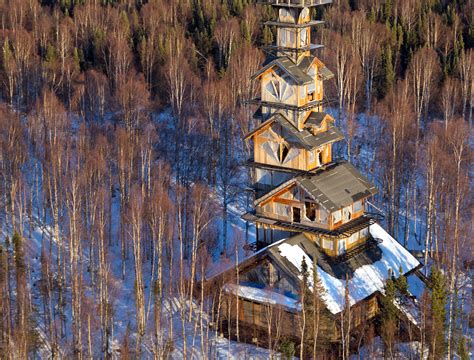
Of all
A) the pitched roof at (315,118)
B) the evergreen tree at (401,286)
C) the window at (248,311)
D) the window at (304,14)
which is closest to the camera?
the evergreen tree at (401,286)

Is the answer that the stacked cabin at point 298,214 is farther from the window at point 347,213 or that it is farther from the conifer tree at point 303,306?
the conifer tree at point 303,306

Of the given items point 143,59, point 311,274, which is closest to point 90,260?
point 311,274

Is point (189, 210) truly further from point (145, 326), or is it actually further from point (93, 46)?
point (93, 46)

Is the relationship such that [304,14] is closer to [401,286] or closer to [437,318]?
[401,286]

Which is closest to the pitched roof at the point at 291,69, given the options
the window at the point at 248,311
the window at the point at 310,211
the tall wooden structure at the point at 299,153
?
the tall wooden structure at the point at 299,153

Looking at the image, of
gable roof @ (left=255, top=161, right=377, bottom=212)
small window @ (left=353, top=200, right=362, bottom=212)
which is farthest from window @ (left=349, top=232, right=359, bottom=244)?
gable roof @ (left=255, top=161, right=377, bottom=212)

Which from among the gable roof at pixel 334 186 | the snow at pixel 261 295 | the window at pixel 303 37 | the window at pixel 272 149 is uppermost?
the window at pixel 303 37

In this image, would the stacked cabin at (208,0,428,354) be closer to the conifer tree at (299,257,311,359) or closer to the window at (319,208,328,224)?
the window at (319,208,328,224)
